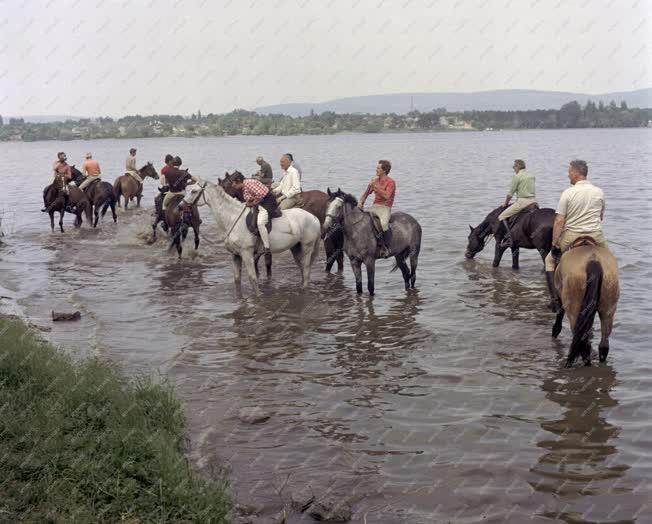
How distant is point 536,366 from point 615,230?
55.2ft

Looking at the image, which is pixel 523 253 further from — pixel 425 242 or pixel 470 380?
pixel 470 380

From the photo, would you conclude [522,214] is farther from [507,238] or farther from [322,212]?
[322,212]

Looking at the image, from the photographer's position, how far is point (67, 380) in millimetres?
7918

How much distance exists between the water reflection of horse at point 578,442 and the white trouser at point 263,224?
262 inches

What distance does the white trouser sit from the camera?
1450 cm

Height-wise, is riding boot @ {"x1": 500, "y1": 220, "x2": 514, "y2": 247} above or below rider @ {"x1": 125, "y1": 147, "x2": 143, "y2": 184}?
below

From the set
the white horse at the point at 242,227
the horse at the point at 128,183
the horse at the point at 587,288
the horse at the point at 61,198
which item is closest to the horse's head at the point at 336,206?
the white horse at the point at 242,227

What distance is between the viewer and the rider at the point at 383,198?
14.3 metres

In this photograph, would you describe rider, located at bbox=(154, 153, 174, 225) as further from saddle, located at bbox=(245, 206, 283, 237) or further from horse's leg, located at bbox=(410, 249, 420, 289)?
horse's leg, located at bbox=(410, 249, 420, 289)

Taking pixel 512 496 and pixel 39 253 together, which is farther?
pixel 39 253

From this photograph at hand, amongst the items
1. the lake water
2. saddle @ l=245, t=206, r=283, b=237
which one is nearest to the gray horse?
the lake water

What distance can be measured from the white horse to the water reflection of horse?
688 centimetres

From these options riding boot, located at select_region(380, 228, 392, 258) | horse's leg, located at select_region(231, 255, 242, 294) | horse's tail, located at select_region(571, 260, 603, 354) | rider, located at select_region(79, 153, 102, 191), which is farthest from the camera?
rider, located at select_region(79, 153, 102, 191)

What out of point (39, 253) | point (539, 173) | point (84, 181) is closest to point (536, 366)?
point (39, 253)
